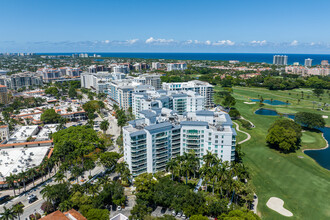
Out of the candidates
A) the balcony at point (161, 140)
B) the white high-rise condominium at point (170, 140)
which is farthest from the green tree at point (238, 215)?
the balcony at point (161, 140)

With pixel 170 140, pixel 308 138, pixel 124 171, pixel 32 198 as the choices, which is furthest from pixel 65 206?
pixel 308 138

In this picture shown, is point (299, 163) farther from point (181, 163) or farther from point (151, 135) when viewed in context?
point (151, 135)

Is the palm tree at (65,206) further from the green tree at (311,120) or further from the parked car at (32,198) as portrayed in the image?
the green tree at (311,120)

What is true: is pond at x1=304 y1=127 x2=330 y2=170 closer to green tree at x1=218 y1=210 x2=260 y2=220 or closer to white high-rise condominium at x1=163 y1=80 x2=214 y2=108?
green tree at x1=218 y1=210 x2=260 y2=220

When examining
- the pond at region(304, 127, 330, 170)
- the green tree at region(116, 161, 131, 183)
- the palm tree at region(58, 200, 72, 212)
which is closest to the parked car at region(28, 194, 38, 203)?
the palm tree at region(58, 200, 72, 212)

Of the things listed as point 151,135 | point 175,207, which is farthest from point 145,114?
point 175,207

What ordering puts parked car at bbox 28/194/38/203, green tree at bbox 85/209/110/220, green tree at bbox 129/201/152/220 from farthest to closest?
parked car at bbox 28/194/38/203
green tree at bbox 85/209/110/220
green tree at bbox 129/201/152/220

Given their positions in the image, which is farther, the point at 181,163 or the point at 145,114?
the point at 145,114
